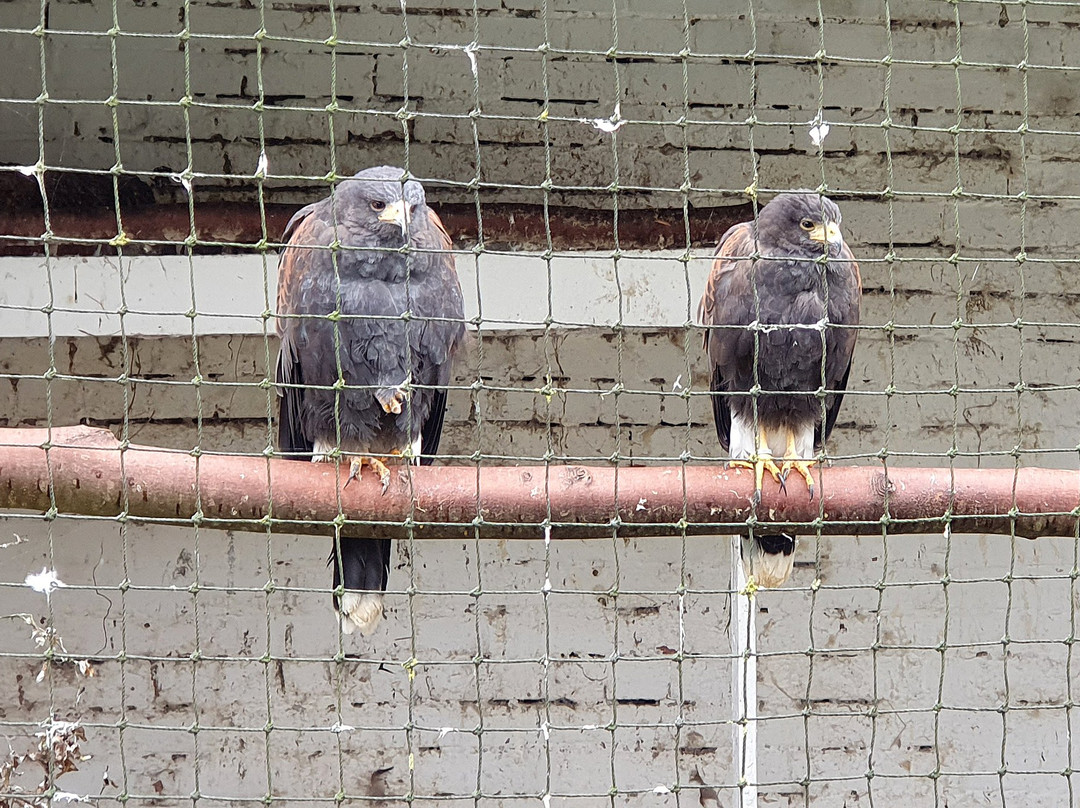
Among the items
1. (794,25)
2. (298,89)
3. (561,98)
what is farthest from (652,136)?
(298,89)

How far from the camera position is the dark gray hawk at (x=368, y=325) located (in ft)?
8.48

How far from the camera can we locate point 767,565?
2850 millimetres

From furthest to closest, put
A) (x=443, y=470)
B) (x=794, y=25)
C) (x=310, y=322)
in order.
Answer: (x=794, y=25)
(x=310, y=322)
(x=443, y=470)

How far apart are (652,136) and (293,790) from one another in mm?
2398

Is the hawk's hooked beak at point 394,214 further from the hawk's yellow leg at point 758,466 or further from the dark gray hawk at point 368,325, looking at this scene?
the hawk's yellow leg at point 758,466

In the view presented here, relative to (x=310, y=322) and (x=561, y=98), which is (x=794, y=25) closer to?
(x=561, y=98)

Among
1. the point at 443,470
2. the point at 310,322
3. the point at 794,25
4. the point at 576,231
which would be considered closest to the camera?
the point at 443,470

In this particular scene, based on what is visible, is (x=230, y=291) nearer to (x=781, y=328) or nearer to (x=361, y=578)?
(x=361, y=578)

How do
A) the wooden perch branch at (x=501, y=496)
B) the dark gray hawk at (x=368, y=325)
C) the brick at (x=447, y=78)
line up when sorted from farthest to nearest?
the brick at (x=447, y=78)
the dark gray hawk at (x=368, y=325)
the wooden perch branch at (x=501, y=496)

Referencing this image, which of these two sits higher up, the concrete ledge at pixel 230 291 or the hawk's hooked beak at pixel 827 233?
the concrete ledge at pixel 230 291

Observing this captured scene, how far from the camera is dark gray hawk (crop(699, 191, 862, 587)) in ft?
8.77

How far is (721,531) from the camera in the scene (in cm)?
225

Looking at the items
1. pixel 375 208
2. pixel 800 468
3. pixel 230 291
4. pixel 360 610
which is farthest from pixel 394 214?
pixel 800 468

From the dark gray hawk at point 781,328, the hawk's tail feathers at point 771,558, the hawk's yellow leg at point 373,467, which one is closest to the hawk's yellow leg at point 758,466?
the dark gray hawk at point 781,328
